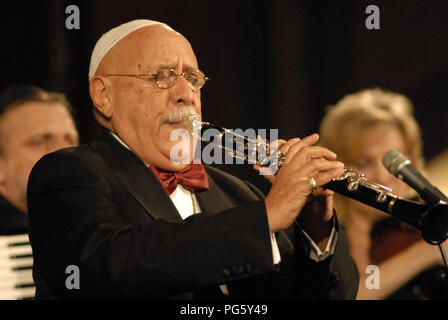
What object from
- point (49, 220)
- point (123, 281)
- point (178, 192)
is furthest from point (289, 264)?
point (49, 220)

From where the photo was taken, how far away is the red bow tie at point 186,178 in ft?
7.41

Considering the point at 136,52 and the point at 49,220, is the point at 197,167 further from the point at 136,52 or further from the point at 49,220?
the point at 49,220

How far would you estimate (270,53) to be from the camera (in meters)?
4.12

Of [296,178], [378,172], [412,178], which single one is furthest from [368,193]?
[378,172]

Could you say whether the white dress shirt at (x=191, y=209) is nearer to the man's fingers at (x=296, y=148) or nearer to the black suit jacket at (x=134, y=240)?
the black suit jacket at (x=134, y=240)

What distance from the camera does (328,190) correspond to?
2.09 metres

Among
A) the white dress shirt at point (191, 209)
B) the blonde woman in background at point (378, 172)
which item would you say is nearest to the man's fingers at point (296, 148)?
the white dress shirt at point (191, 209)

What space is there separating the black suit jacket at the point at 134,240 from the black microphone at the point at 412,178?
17.9 inches

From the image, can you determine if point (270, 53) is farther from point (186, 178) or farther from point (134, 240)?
point (134, 240)

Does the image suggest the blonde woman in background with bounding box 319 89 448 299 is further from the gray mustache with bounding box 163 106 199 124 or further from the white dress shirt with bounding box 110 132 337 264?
the gray mustache with bounding box 163 106 199 124

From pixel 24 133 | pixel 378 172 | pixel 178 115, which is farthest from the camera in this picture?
pixel 378 172

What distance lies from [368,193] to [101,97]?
43.9 inches

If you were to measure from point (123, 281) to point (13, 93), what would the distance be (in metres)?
2.16

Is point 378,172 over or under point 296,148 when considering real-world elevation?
under
